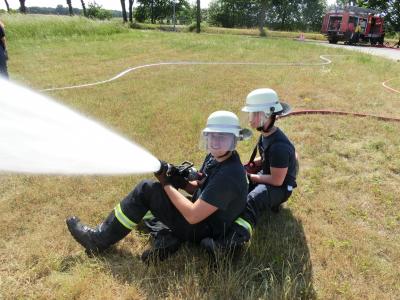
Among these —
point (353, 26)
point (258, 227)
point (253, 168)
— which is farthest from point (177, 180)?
point (353, 26)

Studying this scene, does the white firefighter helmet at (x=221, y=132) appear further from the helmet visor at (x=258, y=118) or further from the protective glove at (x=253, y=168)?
the protective glove at (x=253, y=168)

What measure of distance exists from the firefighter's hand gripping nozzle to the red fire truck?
1165 inches

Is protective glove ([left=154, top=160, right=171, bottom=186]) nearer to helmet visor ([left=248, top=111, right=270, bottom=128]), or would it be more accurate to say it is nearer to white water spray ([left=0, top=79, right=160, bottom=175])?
A: white water spray ([left=0, top=79, right=160, bottom=175])

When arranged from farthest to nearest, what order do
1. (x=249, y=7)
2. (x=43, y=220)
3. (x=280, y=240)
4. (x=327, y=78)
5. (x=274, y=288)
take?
(x=249, y=7) < (x=327, y=78) < (x=43, y=220) < (x=280, y=240) < (x=274, y=288)

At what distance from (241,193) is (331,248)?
1323 mm

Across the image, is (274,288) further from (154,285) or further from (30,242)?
(30,242)

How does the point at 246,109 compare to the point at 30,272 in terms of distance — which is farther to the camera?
the point at 246,109

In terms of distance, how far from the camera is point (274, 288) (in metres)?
3.31

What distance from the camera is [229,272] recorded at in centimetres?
329

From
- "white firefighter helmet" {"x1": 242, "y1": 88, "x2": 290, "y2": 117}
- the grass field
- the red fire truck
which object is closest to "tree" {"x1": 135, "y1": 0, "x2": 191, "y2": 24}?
the red fire truck

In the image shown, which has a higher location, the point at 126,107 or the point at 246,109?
the point at 246,109

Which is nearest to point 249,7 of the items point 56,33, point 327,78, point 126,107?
point 56,33

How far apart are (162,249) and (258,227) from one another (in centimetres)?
119

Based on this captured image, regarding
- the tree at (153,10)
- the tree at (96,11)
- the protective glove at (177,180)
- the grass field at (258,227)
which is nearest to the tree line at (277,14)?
the tree at (153,10)
